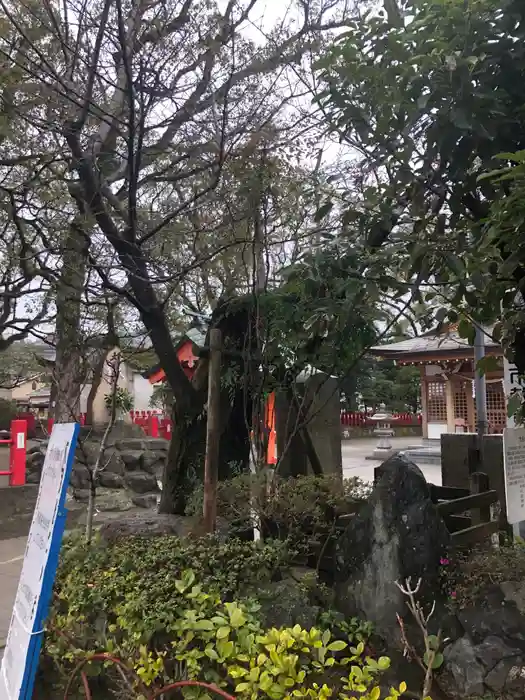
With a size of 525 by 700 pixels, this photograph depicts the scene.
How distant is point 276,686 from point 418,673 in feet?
3.49

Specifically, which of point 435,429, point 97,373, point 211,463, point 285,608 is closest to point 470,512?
point 211,463

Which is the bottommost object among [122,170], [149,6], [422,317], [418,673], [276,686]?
[418,673]

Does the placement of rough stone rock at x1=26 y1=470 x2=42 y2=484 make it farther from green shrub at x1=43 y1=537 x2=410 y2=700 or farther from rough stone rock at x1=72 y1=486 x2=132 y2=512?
green shrub at x1=43 y1=537 x2=410 y2=700

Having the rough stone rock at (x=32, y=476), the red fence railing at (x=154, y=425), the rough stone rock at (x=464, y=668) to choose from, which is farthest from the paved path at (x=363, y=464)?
the rough stone rock at (x=464, y=668)

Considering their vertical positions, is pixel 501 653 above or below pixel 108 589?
below

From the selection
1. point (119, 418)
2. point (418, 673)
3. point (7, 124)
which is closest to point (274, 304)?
point (418, 673)

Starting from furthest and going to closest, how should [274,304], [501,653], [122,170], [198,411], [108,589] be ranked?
1. [122,170]
2. [198,411]
3. [274,304]
4. [108,589]
5. [501,653]

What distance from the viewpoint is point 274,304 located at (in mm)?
4852

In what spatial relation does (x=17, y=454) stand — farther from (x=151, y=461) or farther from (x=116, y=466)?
(x=151, y=461)

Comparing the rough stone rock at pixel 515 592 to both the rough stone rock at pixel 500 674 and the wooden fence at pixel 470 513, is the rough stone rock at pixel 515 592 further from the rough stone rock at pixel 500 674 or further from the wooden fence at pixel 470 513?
the wooden fence at pixel 470 513

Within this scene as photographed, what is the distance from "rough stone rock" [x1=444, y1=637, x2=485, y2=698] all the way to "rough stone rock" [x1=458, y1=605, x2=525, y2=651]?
0.07 metres

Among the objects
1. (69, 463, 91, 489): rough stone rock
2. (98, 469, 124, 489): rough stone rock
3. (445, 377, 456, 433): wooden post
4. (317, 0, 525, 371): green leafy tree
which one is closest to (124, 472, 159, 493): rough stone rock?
(98, 469, 124, 489): rough stone rock

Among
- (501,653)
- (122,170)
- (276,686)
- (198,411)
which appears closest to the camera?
(276,686)

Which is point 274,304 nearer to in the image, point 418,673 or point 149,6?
point 418,673
